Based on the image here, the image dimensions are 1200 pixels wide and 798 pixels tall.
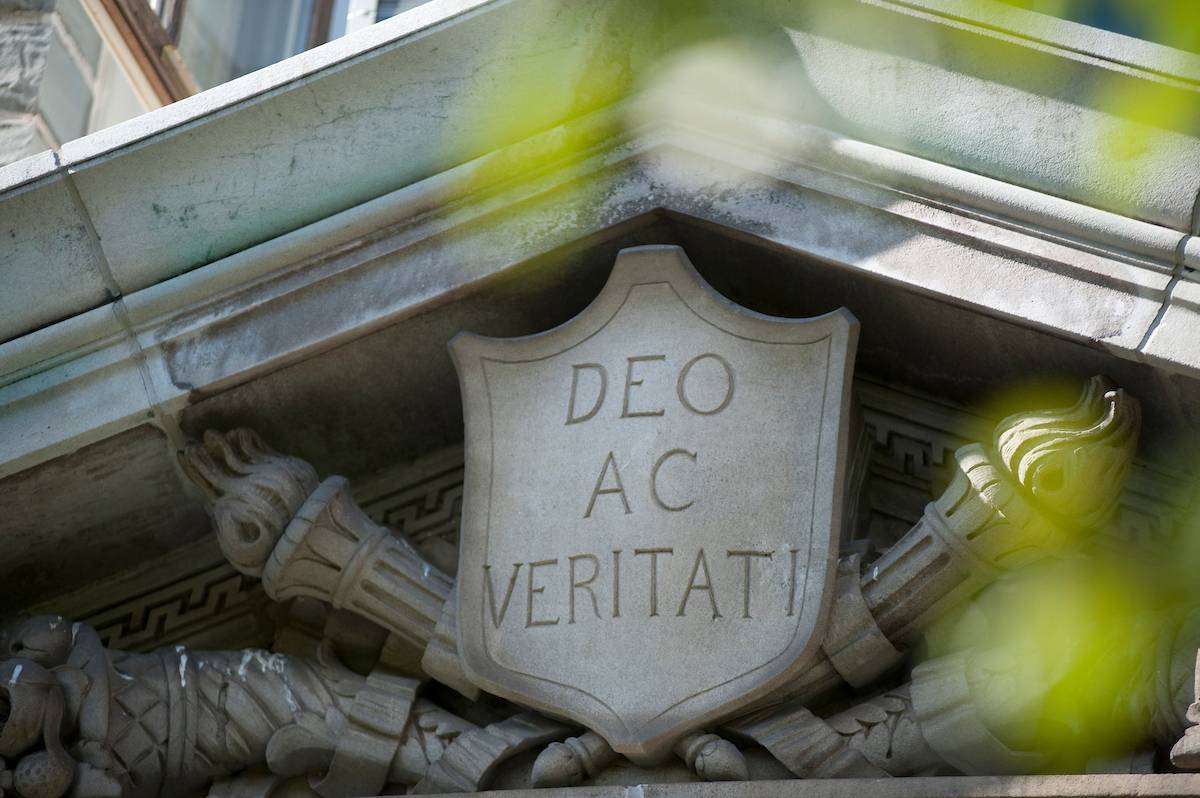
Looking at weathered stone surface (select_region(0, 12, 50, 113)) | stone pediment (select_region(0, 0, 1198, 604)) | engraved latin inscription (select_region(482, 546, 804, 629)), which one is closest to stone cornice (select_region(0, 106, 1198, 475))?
stone pediment (select_region(0, 0, 1198, 604))

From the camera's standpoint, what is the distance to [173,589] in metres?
4.61

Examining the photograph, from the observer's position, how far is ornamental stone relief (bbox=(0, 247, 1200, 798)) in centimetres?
394

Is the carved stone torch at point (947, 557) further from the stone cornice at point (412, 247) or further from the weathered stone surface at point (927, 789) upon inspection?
the stone cornice at point (412, 247)

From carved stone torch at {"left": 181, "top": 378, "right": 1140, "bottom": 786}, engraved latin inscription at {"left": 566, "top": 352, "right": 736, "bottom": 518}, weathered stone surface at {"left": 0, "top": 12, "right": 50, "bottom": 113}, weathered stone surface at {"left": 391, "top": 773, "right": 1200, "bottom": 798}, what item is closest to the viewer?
weathered stone surface at {"left": 391, "top": 773, "right": 1200, "bottom": 798}

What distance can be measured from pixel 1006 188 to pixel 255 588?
1.62 meters

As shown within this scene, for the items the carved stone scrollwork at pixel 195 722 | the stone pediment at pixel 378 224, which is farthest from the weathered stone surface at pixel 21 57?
the carved stone scrollwork at pixel 195 722

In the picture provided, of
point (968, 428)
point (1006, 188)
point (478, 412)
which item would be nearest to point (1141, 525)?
point (968, 428)

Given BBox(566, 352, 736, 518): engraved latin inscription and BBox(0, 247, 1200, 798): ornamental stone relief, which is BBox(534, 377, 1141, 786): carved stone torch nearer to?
BBox(0, 247, 1200, 798): ornamental stone relief

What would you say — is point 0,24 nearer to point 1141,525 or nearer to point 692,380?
point 692,380

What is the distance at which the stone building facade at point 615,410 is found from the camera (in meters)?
3.96

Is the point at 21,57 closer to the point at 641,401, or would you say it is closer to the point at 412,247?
the point at 412,247

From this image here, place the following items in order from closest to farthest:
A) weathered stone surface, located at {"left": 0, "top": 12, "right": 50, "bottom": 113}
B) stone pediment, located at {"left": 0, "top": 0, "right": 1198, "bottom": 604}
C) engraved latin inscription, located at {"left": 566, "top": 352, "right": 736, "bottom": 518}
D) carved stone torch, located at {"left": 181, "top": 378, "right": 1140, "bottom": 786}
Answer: carved stone torch, located at {"left": 181, "top": 378, "right": 1140, "bottom": 786}
engraved latin inscription, located at {"left": 566, "top": 352, "right": 736, "bottom": 518}
stone pediment, located at {"left": 0, "top": 0, "right": 1198, "bottom": 604}
weathered stone surface, located at {"left": 0, "top": 12, "right": 50, "bottom": 113}

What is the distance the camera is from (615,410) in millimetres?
4191

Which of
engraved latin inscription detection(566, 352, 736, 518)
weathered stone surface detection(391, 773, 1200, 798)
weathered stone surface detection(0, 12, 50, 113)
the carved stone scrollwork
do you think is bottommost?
weathered stone surface detection(391, 773, 1200, 798)
